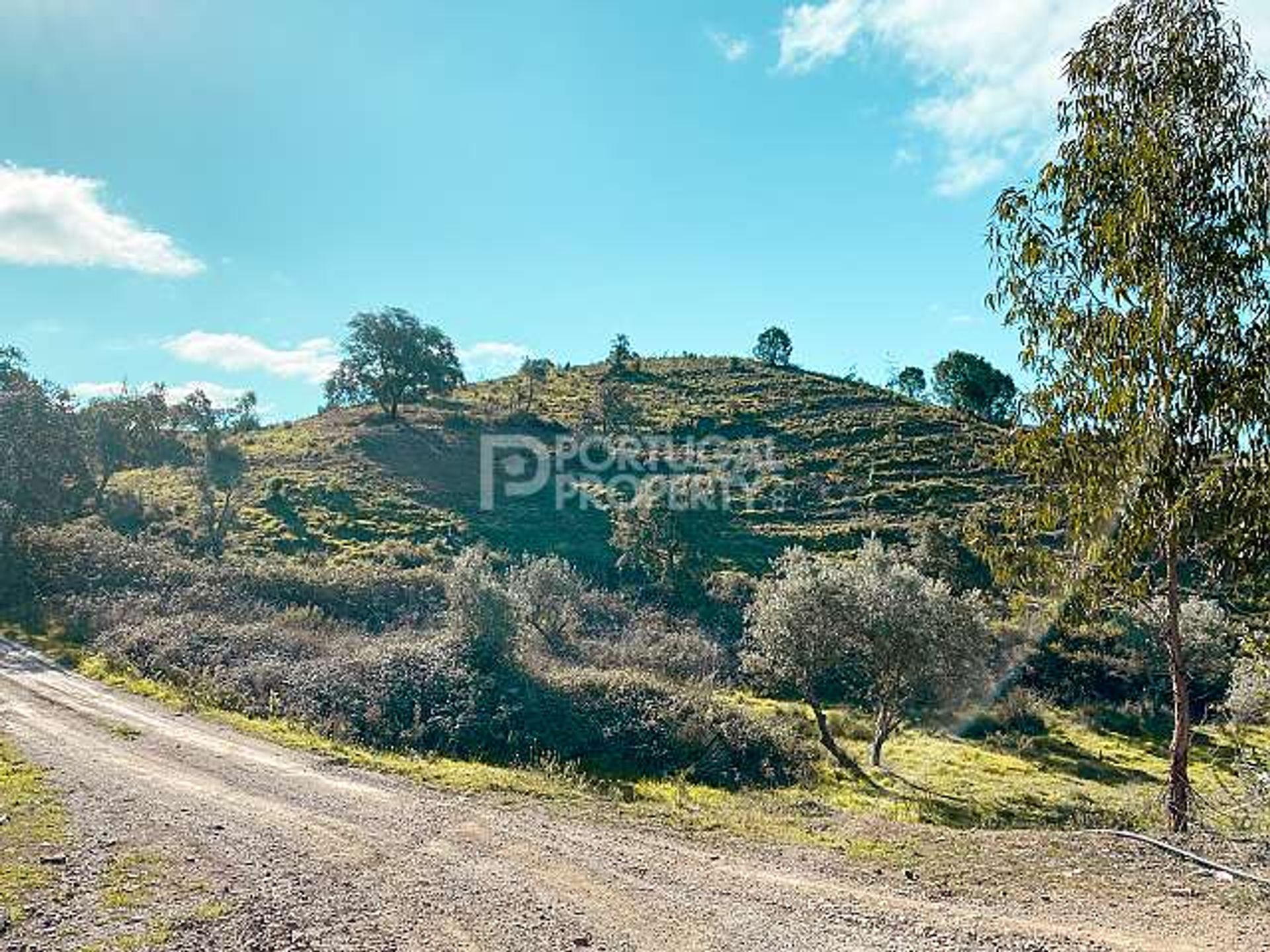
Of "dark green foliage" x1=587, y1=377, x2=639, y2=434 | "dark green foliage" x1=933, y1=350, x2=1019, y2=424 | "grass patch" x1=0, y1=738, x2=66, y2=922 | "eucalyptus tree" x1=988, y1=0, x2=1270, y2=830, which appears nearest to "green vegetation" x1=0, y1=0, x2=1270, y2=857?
"eucalyptus tree" x1=988, y1=0, x2=1270, y2=830

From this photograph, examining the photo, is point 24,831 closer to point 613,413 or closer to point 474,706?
point 474,706

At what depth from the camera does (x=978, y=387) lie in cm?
10375

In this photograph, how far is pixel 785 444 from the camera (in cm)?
8719

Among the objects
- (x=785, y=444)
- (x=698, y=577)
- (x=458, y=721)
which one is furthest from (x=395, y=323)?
(x=458, y=721)

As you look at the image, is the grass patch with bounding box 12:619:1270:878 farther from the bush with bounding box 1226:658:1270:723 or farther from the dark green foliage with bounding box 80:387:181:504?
the dark green foliage with bounding box 80:387:181:504

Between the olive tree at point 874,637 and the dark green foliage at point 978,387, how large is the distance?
8232 centimetres

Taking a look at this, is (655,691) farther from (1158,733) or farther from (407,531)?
(407,531)

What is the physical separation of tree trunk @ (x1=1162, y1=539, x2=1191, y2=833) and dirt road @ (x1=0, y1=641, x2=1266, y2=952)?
4145 mm

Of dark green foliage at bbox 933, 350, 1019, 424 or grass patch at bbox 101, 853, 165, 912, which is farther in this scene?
dark green foliage at bbox 933, 350, 1019, 424

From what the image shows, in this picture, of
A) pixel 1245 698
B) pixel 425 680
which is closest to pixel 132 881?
pixel 425 680

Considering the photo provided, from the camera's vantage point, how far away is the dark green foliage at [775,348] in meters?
125

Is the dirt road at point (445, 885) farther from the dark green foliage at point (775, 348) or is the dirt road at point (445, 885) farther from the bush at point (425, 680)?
the dark green foliage at point (775, 348)

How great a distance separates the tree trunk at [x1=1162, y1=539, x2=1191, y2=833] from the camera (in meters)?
12.8

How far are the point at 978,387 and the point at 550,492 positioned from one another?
6087 centimetres
